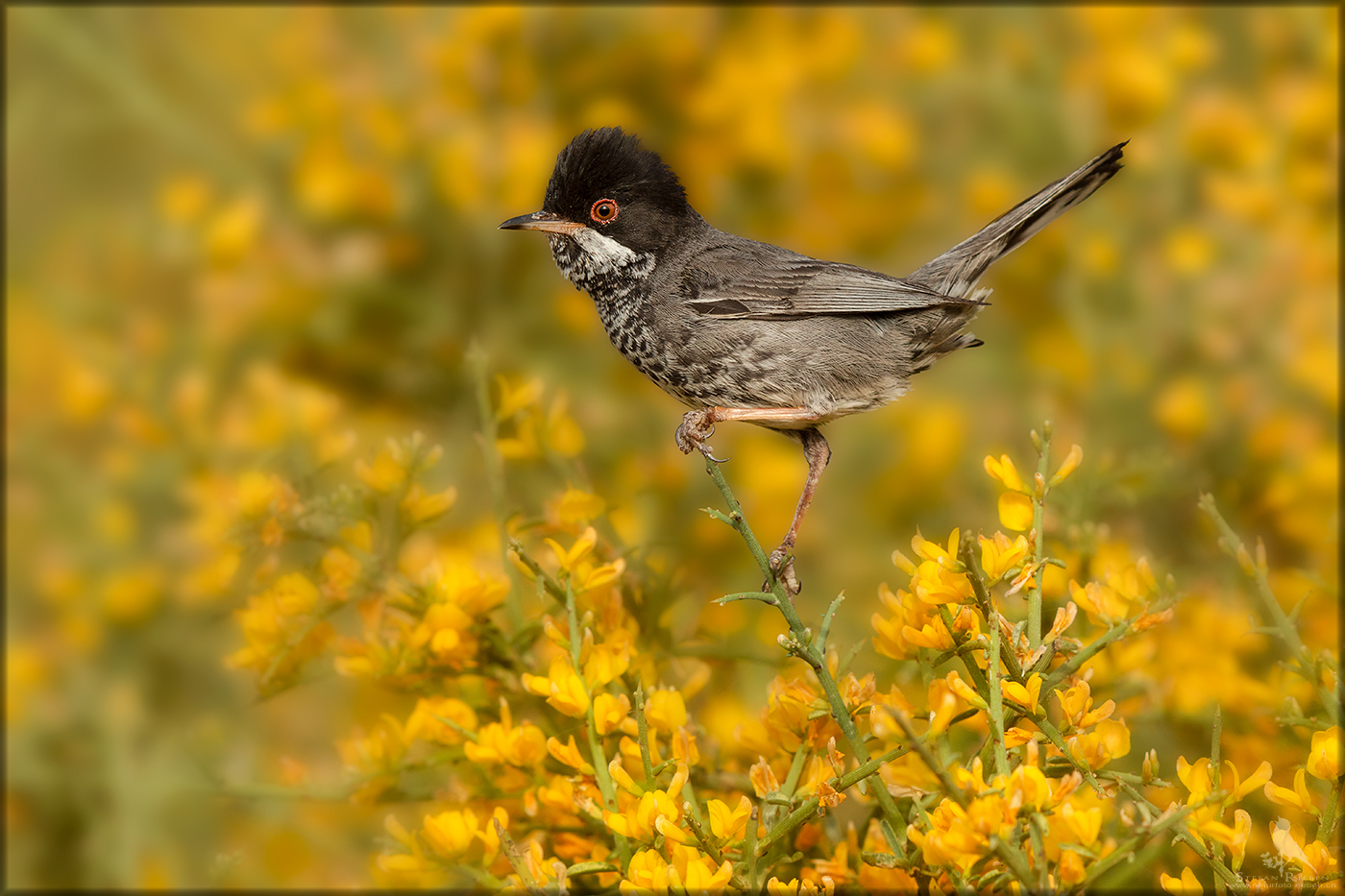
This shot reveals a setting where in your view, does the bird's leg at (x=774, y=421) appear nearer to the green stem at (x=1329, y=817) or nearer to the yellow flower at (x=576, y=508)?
the yellow flower at (x=576, y=508)

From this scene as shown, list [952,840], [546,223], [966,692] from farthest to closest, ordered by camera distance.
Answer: [546,223]
[966,692]
[952,840]

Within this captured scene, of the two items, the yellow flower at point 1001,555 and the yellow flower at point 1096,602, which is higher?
the yellow flower at point 1001,555

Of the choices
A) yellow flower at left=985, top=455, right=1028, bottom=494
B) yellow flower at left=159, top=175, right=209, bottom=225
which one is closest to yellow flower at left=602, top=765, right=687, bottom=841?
yellow flower at left=985, top=455, right=1028, bottom=494

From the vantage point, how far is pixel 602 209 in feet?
7.21

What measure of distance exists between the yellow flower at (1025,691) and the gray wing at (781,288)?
3.45 ft

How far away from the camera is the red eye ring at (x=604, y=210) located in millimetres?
2191

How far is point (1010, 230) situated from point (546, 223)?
3.15 ft

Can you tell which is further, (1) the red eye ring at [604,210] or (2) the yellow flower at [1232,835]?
(1) the red eye ring at [604,210]

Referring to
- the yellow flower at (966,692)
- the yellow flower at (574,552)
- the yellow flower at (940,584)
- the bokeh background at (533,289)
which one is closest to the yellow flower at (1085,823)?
the yellow flower at (966,692)

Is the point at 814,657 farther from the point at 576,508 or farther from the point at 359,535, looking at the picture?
the point at 359,535

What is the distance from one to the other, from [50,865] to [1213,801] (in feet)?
10.8

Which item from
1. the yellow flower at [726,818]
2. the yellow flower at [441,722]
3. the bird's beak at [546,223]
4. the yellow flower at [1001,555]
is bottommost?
the yellow flower at [726,818]

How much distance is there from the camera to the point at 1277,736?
1855 millimetres

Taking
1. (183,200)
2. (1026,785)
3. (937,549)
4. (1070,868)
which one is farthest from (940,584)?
(183,200)
